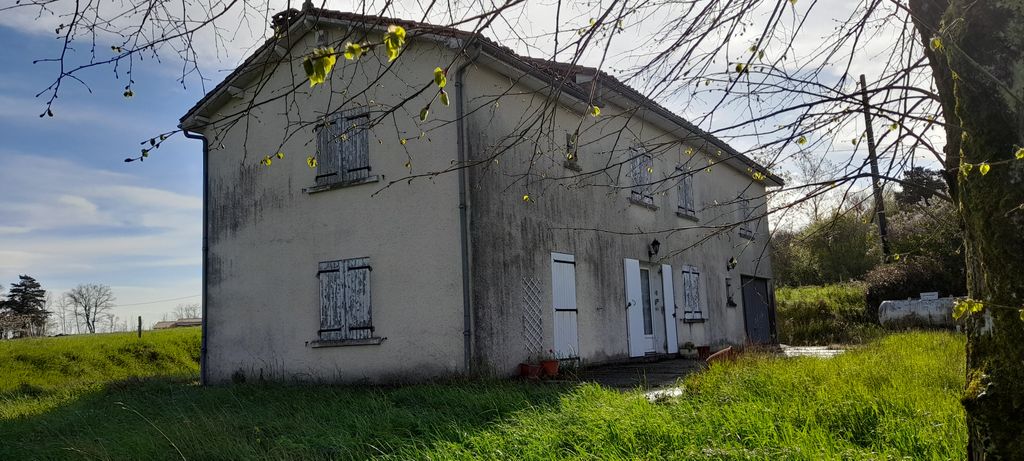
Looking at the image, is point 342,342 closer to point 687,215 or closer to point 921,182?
point 921,182

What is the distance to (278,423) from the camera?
677cm

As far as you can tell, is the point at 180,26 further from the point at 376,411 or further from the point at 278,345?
the point at 278,345

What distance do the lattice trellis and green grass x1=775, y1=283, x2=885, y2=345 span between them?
10248 millimetres

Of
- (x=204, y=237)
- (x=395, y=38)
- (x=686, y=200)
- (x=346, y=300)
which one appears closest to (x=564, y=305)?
(x=346, y=300)

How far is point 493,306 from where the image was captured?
10.2 meters

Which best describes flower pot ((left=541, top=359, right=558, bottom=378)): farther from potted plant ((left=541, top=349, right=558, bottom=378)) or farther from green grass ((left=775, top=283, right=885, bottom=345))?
green grass ((left=775, top=283, right=885, bottom=345))

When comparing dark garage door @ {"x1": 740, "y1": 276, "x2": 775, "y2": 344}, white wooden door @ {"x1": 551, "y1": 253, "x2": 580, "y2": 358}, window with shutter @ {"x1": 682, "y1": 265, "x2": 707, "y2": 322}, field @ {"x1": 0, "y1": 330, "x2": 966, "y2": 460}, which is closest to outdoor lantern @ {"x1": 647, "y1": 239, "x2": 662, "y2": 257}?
window with shutter @ {"x1": 682, "y1": 265, "x2": 707, "y2": 322}

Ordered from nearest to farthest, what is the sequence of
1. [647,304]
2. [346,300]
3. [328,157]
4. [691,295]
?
[346,300], [328,157], [647,304], [691,295]

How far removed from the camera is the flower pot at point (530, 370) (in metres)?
10.0

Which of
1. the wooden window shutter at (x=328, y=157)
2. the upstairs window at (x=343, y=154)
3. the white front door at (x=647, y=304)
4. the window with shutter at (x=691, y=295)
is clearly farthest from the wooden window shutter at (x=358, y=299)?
the window with shutter at (x=691, y=295)

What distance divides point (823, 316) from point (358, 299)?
15.1 m

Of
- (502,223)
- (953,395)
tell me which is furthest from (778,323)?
(953,395)

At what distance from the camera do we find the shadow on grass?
5.72m

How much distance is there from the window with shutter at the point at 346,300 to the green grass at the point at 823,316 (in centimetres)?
1240
